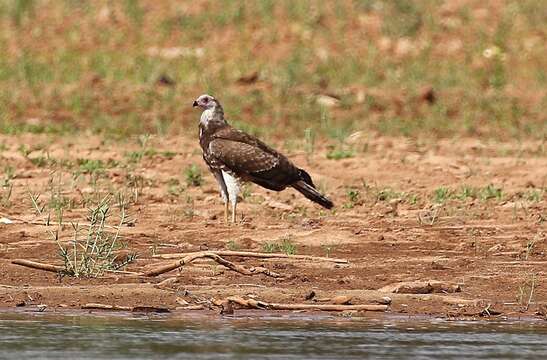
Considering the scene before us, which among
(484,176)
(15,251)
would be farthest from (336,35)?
(15,251)

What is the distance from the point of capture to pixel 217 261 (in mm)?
9906

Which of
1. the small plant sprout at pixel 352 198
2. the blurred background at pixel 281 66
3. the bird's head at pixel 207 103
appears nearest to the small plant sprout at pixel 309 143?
the blurred background at pixel 281 66

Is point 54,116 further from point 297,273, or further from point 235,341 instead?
point 235,341

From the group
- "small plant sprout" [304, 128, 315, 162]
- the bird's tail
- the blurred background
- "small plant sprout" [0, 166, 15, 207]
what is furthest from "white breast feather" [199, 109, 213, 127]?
the blurred background

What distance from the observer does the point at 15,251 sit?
10758mm

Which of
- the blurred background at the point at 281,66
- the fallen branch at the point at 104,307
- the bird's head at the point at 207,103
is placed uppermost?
the blurred background at the point at 281,66

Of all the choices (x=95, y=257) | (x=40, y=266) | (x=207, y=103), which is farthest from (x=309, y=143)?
(x=40, y=266)

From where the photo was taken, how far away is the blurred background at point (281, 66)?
17.3 metres

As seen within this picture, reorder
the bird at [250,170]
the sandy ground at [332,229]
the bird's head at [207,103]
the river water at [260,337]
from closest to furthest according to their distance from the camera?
the river water at [260,337] → the sandy ground at [332,229] → the bird at [250,170] → the bird's head at [207,103]

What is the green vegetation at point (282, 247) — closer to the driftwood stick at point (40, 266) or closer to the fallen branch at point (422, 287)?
the fallen branch at point (422, 287)

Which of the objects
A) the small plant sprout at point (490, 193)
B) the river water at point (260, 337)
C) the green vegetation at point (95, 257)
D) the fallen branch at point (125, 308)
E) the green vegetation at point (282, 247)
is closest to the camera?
the river water at point (260, 337)

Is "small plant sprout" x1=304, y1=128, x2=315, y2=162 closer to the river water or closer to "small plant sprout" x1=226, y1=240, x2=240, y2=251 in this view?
"small plant sprout" x1=226, y1=240, x2=240, y2=251

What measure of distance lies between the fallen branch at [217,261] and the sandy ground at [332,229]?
5cm

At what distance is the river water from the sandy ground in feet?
1.34
